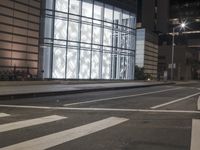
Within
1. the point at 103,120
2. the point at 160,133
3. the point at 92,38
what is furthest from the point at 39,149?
the point at 92,38

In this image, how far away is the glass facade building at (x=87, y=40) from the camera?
3800 cm

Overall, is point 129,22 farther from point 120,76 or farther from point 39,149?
point 39,149

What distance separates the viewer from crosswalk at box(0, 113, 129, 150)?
24.5 ft

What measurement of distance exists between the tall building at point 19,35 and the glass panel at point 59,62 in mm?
2676

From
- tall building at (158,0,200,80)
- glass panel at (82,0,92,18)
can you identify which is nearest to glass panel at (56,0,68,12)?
glass panel at (82,0,92,18)

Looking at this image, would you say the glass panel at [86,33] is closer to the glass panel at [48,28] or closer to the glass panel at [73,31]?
the glass panel at [73,31]

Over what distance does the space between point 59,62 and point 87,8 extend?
8030 millimetres

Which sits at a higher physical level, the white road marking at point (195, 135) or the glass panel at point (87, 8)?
the glass panel at point (87, 8)

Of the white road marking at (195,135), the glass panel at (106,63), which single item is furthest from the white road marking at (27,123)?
the glass panel at (106,63)

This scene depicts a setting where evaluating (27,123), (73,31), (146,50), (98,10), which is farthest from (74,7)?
(27,123)

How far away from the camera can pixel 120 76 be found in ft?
162

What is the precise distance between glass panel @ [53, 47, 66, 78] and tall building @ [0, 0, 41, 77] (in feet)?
8.78

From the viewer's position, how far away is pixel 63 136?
27.9ft

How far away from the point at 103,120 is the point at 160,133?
2.47 metres
